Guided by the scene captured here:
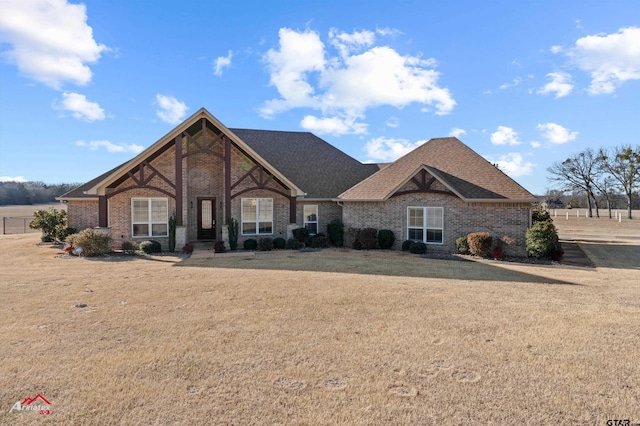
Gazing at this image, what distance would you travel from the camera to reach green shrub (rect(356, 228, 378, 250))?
57.9 ft

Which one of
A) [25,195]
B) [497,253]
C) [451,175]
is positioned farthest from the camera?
[25,195]

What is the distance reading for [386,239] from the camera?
17484mm

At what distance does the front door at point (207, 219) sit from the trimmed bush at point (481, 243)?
1290cm

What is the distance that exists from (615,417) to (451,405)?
66.9 inches

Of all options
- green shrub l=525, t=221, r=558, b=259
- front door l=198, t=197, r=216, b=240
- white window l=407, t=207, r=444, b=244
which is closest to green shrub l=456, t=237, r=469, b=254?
white window l=407, t=207, r=444, b=244

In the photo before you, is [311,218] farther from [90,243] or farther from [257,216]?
[90,243]

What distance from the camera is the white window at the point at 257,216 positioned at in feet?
61.0

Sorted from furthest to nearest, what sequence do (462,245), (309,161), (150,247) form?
1. (309,161)
2. (462,245)
3. (150,247)

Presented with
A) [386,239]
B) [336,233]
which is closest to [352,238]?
[336,233]

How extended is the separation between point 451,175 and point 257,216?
1035 centimetres

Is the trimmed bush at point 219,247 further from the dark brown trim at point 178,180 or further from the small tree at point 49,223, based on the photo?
the small tree at point 49,223

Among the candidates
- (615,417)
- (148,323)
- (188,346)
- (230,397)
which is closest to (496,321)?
(615,417)

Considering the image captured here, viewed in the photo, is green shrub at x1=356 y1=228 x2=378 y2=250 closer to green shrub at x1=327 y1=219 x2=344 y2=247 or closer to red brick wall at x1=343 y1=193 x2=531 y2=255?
red brick wall at x1=343 y1=193 x2=531 y2=255

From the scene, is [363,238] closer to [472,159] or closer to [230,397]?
[472,159]
